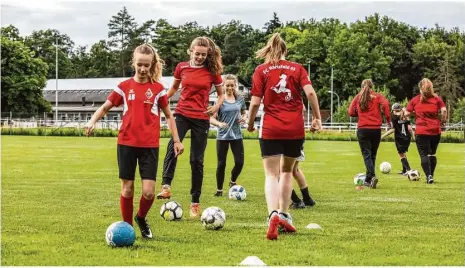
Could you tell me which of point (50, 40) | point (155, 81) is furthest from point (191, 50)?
point (50, 40)

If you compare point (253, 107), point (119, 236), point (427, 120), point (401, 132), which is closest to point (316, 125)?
point (253, 107)

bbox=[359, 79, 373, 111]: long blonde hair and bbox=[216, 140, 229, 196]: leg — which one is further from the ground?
bbox=[359, 79, 373, 111]: long blonde hair

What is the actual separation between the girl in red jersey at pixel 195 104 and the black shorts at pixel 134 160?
1.88m

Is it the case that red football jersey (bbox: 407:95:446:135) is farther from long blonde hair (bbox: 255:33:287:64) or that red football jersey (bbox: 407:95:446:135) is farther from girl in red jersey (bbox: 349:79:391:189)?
long blonde hair (bbox: 255:33:287:64)

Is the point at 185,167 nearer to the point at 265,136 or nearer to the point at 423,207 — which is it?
the point at 423,207

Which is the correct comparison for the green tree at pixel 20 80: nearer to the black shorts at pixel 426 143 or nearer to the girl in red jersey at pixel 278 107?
the black shorts at pixel 426 143

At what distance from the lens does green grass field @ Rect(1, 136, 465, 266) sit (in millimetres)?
6777

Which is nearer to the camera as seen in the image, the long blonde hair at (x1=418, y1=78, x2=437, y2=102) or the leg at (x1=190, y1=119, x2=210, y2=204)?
the leg at (x1=190, y1=119, x2=210, y2=204)

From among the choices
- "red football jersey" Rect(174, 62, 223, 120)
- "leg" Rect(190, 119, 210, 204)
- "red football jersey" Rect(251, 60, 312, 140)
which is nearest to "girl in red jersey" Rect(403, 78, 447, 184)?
"red football jersey" Rect(174, 62, 223, 120)

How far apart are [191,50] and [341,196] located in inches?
178

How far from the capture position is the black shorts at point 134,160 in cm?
782

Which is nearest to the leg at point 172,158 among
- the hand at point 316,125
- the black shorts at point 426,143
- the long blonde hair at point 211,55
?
the long blonde hair at point 211,55

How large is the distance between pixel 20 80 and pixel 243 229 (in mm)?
85888

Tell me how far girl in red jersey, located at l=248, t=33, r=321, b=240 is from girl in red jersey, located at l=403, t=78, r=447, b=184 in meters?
8.16
